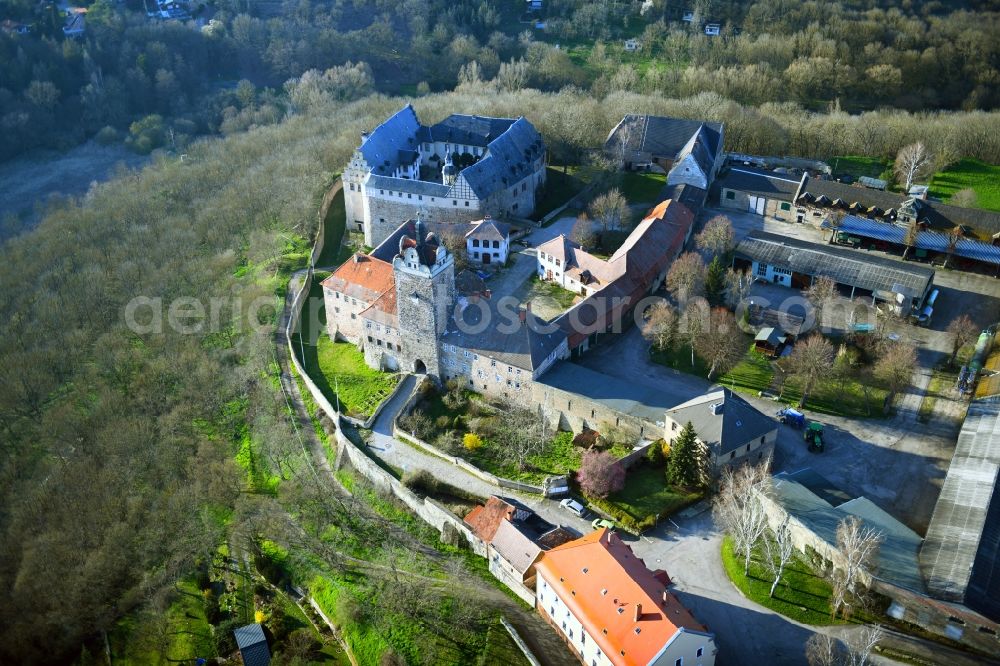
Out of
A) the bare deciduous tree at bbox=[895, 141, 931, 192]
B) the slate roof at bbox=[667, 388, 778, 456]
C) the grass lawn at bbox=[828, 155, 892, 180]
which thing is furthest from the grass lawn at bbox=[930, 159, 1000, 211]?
the slate roof at bbox=[667, 388, 778, 456]

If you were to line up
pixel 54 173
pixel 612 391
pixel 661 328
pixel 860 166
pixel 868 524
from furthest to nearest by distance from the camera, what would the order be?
pixel 54 173 → pixel 860 166 → pixel 661 328 → pixel 612 391 → pixel 868 524

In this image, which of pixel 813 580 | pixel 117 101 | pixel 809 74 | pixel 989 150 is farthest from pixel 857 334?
pixel 117 101

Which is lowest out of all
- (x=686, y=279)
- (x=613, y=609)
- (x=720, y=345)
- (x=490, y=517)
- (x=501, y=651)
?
(x=501, y=651)

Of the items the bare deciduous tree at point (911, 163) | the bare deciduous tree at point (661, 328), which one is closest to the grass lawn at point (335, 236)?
the bare deciduous tree at point (661, 328)

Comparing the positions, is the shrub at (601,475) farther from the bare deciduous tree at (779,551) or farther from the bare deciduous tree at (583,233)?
the bare deciduous tree at (583,233)

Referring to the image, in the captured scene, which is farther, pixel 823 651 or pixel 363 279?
pixel 363 279

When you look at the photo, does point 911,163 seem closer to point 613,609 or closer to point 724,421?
point 724,421

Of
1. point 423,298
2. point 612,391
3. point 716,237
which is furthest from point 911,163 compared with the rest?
point 423,298

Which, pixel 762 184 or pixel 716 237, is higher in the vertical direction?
pixel 762 184
